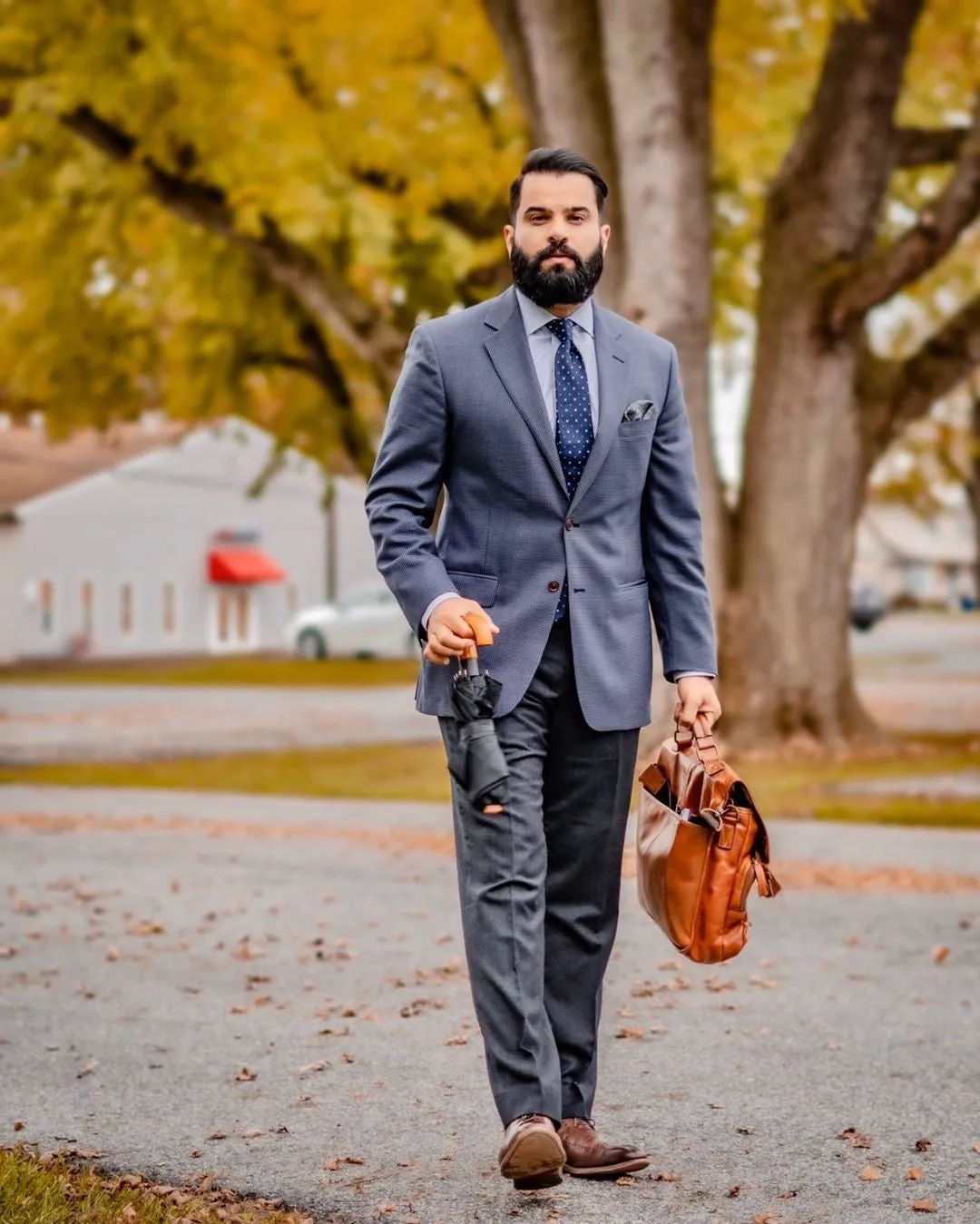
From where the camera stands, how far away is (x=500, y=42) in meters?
15.0

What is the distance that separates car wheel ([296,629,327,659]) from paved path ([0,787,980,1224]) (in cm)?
3304

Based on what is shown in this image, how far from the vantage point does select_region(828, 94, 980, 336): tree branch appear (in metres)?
14.7

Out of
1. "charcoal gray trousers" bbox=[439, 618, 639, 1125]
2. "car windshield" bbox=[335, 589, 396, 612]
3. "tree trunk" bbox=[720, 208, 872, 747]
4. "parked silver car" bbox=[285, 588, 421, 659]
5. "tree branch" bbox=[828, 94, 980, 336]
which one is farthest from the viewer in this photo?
"car windshield" bbox=[335, 589, 396, 612]

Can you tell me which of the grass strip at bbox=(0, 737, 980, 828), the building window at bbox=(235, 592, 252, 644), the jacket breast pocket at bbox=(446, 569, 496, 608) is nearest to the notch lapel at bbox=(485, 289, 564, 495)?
the jacket breast pocket at bbox=(446, 569, 496, 608)

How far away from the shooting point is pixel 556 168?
4.25m

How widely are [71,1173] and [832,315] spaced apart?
1220 centimetres

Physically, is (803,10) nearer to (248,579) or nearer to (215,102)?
(215,102)

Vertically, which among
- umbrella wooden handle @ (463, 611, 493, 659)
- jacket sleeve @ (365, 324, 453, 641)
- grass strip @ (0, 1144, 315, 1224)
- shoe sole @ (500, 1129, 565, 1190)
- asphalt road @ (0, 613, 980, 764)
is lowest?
asphalt road @ (0, 613, 980, 764)

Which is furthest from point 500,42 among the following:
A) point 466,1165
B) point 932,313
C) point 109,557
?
point 109,557

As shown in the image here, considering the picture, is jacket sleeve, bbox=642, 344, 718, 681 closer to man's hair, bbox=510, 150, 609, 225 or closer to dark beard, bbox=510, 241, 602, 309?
dark beard, bbox=510, 241, 602, 309

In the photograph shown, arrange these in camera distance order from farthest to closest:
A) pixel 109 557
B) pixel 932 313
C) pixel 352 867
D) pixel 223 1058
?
pixel 109 557 → pixel 932 313 → pixel 352 867 → pixel 223 1058

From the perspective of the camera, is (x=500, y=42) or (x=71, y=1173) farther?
(x=500, y=42)

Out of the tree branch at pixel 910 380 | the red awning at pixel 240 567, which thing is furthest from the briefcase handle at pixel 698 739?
the red awning at pixel 240 567

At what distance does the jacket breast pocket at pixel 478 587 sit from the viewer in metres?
4.28
